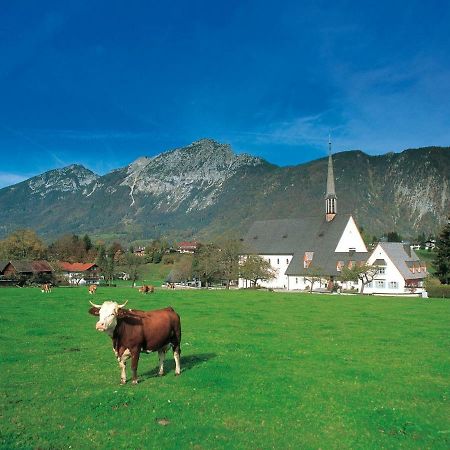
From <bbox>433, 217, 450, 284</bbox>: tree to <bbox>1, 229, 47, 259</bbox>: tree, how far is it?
101728mm

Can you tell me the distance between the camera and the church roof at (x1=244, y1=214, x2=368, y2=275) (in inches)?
3455

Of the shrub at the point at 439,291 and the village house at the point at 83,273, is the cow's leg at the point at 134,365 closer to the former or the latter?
the shrub at the point at 439,291

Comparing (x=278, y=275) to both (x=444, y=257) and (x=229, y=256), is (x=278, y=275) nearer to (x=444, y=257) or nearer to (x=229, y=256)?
(x=229, y=256)

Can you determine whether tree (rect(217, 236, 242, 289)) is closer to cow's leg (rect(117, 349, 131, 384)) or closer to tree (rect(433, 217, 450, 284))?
tree (rect(433, 217, 450, 284))

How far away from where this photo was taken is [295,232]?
104 meters

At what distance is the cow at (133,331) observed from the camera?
530 inches

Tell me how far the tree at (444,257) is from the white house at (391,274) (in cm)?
692

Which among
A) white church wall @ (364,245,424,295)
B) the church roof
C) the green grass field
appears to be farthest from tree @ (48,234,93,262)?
the green grass field

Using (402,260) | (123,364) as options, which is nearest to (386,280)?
(402,260)

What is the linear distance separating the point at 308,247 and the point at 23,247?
7798 cm

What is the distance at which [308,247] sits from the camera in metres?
96.6

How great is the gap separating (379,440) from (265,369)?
20.6 feet

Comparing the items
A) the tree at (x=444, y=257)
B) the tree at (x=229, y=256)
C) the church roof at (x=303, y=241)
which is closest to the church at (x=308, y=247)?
the church roof at (x=303, y=241)

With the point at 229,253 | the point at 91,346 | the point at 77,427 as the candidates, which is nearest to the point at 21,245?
the point at 229,253
